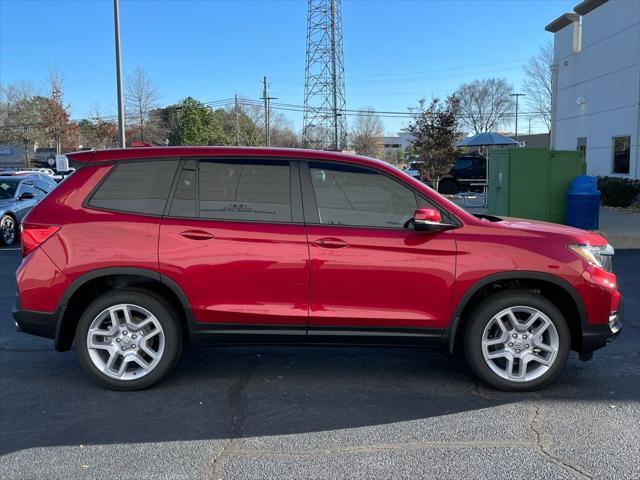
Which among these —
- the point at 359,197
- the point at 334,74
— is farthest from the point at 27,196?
the point at 334,74

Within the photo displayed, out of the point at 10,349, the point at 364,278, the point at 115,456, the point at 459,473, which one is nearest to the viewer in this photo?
the point at 459,473

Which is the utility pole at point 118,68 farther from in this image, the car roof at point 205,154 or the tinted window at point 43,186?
the car roof at point 205,154

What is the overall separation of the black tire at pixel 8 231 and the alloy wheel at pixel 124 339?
30.0 feet

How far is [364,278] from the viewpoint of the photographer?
14.1 feet

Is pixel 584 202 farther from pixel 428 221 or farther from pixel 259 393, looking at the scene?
pixel 259 393

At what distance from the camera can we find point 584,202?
40.4 feet

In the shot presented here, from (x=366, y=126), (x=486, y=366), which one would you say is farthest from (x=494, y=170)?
(x=366, y=126)

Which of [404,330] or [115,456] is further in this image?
[404,330]

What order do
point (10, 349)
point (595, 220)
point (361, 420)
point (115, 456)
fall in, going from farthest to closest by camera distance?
point (595, 220), point (10, 349), point (361, 420), point (115, 456)

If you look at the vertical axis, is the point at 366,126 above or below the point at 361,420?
above

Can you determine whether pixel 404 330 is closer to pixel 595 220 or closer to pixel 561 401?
pixel 561 401

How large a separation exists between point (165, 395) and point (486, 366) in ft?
Result: 7.84

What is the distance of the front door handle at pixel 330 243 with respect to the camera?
429 centimetres

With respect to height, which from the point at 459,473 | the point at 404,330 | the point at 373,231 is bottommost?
the point at 459,473
